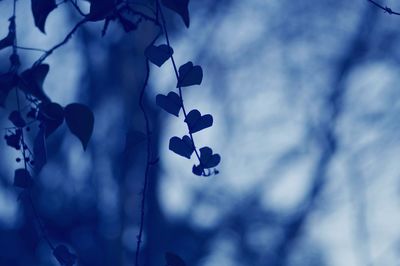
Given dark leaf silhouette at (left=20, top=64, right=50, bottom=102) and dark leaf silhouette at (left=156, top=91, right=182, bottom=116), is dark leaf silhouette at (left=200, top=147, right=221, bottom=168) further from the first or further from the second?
dark leaf silhouette at (left=20, top=64, right=50, bottom=102)

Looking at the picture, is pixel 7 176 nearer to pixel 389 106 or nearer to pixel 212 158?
pixel 389 106

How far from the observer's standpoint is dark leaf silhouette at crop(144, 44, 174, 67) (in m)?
0.61

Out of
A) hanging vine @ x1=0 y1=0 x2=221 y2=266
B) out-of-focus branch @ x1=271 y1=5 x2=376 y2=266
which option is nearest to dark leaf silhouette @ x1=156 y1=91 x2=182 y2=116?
hanging vine @ x1=0 y1=0 x2=221 y2=266

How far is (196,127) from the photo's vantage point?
24.1 inches

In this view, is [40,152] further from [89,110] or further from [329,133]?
[329,133]

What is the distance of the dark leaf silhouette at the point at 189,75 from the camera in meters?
0.61

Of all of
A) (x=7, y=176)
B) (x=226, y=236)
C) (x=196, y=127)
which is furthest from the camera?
(x=226, y=236)

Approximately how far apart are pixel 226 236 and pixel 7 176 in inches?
24.2

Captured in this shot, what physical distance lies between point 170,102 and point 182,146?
4 cm

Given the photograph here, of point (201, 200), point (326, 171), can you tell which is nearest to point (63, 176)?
point (201, 200)

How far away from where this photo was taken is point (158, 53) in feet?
2.02

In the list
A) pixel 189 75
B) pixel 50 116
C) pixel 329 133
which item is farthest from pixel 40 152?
pixel 329 133

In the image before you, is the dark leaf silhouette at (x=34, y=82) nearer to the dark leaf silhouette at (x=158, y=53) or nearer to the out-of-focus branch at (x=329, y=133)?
the dark leaf silhouette at (x=158, y=53)

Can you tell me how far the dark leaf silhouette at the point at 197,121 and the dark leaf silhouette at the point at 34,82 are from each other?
128 millimetres
